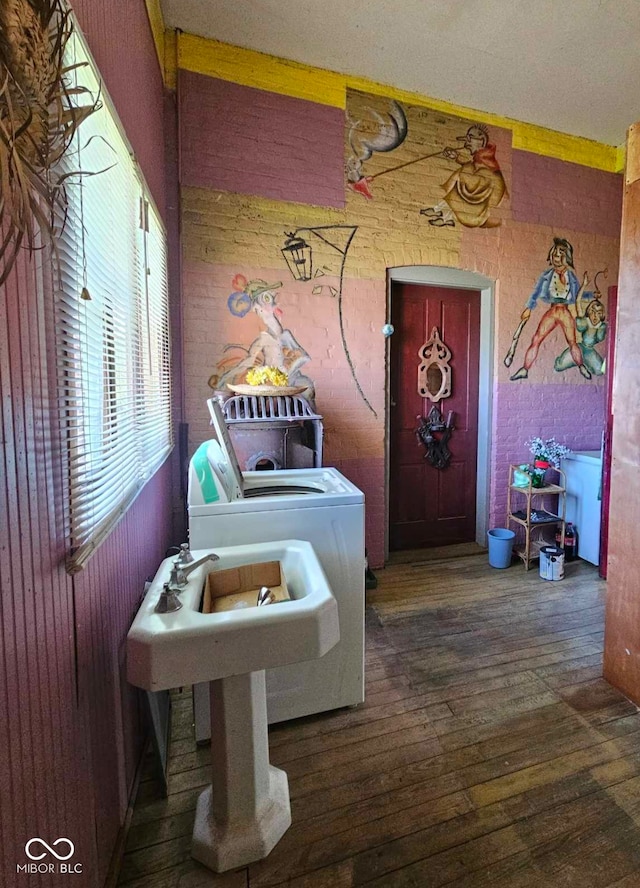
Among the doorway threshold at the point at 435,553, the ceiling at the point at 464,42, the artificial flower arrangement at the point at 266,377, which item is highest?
the ceiling at the point at 464,42

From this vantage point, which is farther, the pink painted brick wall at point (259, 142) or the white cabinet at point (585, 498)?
the white cabinet at point (585, 498)

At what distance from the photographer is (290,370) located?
3037mm

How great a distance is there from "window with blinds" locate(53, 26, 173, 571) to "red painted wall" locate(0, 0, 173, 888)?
0.09m

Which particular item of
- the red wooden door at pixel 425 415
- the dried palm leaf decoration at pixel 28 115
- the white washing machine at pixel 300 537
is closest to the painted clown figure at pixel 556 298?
the red wooden door at pixel 425 415

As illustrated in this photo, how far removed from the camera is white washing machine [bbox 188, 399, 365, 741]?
162 cm

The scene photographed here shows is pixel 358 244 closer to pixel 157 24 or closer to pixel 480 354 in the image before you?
pixel 480 354

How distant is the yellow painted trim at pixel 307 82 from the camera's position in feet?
8.87

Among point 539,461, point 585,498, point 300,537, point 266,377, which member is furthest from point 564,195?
point 300,537

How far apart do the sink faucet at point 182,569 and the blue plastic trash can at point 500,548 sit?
2620 millimetres

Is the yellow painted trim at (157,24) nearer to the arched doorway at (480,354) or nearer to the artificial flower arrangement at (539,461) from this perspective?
the arched doorway at (480,354)

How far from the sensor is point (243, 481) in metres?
2.02

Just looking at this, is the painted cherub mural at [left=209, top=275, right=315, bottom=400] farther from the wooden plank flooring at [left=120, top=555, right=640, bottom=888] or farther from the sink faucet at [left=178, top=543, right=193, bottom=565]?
the wooden plank flooring at [left=120, top=555, right=640, bottom=888]

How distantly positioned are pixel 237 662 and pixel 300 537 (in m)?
0.69

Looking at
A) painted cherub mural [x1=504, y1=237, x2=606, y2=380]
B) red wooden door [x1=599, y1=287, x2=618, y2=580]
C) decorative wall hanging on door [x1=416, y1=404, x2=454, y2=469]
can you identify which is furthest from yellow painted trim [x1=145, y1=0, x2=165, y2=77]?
red wooden door [x1=599, y1=287, x2=618, y2=580]
